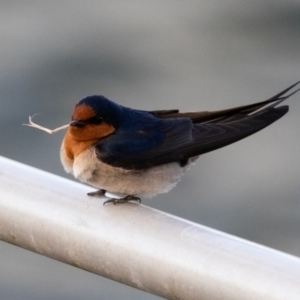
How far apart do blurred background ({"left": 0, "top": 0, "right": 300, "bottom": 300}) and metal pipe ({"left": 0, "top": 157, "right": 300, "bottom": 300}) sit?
3.24 metres

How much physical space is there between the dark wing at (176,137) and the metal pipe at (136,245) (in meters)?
0.86

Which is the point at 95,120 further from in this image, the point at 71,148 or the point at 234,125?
the point at 234,125

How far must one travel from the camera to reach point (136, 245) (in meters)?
1.22

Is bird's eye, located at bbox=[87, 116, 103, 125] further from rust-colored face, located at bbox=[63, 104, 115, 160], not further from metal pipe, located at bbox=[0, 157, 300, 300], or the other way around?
metal pipe, located at bbox=[0, 157, 300, 300]

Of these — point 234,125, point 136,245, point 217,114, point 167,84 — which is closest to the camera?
point 136,245

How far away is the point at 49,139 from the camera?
551cm

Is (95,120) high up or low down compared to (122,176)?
up

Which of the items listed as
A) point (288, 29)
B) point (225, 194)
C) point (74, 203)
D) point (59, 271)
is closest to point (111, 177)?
point (74, 203)

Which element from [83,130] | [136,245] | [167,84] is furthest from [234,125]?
[167,84]

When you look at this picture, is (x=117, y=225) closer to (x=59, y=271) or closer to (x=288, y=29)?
(x=59, y=271)

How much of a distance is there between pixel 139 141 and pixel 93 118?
194mm

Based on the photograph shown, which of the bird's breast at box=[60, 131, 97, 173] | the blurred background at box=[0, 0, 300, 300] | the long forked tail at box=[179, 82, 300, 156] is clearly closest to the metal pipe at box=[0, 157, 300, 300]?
the long forked tail at box=[179, 82, 300, 156]

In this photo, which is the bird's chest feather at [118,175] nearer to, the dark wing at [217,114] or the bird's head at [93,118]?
the bird's head at [93,118]

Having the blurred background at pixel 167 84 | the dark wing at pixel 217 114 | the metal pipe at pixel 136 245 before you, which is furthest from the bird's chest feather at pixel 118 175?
the blurred background at pixel 167 84
